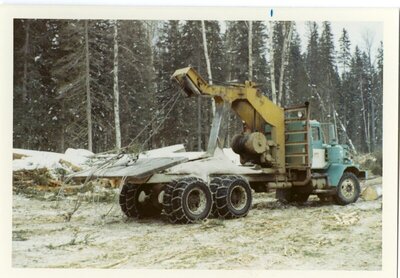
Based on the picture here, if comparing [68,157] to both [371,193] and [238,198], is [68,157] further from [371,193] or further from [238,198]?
[371,193]

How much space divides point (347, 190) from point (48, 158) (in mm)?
2718

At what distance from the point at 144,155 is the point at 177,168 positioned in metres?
0.32

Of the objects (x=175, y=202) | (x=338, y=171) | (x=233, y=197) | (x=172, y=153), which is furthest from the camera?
(x=338, y=171)

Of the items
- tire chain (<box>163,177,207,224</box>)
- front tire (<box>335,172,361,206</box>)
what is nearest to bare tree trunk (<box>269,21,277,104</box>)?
front tire (<box>335,172,361,206</box>)

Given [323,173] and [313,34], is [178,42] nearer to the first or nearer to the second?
[313,34]

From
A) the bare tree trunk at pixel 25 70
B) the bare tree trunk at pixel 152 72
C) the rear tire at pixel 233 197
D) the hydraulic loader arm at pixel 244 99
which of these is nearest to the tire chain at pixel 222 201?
the rear tire at pixel 233 197

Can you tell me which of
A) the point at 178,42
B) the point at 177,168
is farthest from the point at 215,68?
the point at 177,168

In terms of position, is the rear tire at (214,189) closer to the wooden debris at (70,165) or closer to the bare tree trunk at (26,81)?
the wooden debris at (70,165)

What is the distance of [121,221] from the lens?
28.3ft

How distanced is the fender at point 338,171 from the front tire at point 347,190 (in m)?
0.04

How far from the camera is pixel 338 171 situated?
892 centimetres

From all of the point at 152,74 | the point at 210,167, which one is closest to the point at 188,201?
the point at 210,167

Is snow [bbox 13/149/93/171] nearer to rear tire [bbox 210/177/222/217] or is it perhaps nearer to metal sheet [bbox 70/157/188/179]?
metal sheet [bbox 70/157/188/179]

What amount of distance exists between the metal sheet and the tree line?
0.16 m
